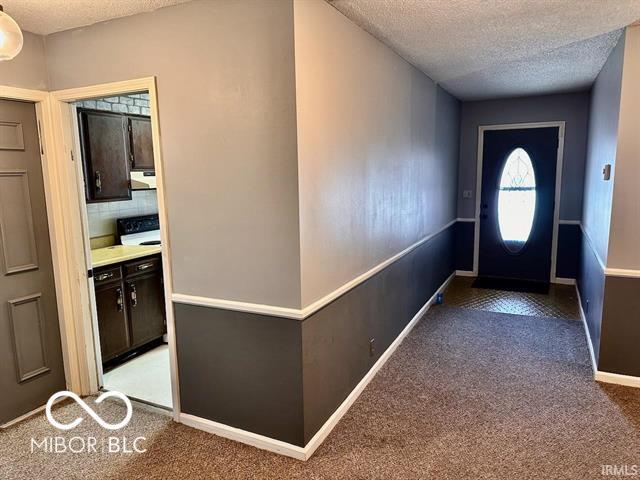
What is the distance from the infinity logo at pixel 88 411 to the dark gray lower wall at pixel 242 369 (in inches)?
16.6

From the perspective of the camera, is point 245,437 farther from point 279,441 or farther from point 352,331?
point 352,331

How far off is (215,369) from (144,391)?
92 centimetres

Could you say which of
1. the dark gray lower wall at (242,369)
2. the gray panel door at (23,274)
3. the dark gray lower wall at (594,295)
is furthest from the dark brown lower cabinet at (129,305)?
the dark gray lower wall at (594,295)

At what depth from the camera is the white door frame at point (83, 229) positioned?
94.7 inches

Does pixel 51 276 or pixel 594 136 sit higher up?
pixel 594 136

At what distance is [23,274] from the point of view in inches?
106

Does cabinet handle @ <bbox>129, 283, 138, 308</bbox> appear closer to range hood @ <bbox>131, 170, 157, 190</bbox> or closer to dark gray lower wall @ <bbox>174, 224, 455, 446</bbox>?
range hood @ <bbox>131, 170, 157, 190</bbox>

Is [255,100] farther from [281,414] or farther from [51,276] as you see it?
[51,276]

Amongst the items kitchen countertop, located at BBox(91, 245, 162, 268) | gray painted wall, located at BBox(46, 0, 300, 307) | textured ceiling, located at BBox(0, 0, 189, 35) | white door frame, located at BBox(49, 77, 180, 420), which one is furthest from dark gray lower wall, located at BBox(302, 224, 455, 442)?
textured ceiling, located at BBox(0, 0, 189, 35)

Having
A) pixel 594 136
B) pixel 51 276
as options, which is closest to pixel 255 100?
pixel 51 276

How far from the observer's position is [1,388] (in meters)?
2.59

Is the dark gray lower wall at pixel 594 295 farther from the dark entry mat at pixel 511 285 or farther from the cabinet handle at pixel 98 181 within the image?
the cabinet handle at pixel 98 181

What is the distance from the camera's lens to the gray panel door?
2.57 meters

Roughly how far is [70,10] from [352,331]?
233cm
